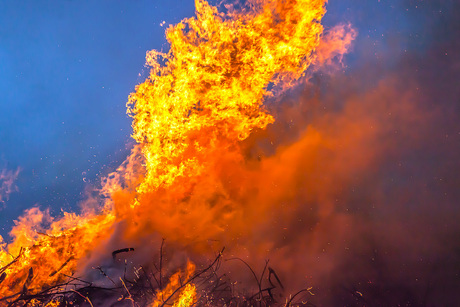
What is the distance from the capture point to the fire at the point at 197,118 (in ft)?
25.8

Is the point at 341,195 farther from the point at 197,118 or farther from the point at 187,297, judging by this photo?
the point at 187,297

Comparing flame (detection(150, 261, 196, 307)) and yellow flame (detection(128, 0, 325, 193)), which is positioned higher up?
yellow flame (detection(128, 0, 325, 193))

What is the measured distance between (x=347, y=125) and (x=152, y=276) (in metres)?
8.11

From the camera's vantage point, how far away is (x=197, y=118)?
8422 millimetres

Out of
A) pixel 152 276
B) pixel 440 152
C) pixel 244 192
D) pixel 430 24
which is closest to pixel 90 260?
pixel 152 276

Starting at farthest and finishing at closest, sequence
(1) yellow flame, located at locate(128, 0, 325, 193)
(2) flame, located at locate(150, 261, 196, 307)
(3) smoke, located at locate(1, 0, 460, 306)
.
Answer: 1. (3) smoke, located at locate(1, 0, 460, 306)
2. (1) yellow flame, located at locate(128, 0, 325, 193)
3. (2) flame, located at locate(150, 261, 196, 307)

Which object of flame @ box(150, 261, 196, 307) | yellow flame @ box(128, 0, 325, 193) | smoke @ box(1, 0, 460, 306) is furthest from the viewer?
smoke @ box(1, 0, 460, 306)

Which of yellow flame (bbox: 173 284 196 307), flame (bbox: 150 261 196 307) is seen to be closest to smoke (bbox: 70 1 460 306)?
flame (bbox: 150 261 196 307)

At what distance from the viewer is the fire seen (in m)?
7.88

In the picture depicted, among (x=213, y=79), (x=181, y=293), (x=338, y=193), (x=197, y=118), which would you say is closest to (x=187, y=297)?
(x=181, y=293)

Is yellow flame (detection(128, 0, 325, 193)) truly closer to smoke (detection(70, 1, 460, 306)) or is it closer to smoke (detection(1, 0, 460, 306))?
smoke (detection(1, 0, 460, 306))

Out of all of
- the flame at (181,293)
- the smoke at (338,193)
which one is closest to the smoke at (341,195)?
the smoke at (338,193)

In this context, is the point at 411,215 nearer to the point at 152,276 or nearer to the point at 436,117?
the point at 436,117

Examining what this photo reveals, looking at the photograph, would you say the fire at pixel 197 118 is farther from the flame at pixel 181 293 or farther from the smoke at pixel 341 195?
the flame at pixel 181 293
